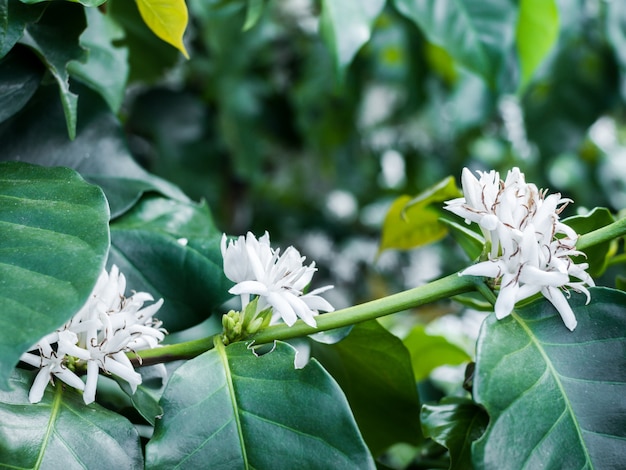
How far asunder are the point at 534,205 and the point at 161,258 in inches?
10.6

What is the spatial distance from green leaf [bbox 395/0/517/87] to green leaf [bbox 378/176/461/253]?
0.18 m

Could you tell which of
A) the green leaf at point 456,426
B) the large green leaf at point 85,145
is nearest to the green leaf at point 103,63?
the large green leaf at point 85,145

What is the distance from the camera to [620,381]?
37cm

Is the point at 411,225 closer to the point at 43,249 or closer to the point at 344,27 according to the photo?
the point at 344,27

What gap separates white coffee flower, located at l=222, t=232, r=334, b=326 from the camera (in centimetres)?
37

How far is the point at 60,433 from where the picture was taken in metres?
0.35

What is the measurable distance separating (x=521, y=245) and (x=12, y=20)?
0.34 m

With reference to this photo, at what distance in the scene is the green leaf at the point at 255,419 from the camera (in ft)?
1.12

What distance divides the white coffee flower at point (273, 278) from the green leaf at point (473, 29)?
41 cm

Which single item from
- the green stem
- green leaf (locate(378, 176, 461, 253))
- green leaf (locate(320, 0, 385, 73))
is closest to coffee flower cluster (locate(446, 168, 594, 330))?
the green stem

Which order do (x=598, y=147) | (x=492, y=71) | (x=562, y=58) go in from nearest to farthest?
(x=492, y=71)
(x=562, y=58)
(x=598, y=147)

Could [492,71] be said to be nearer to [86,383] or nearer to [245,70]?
[86,383]

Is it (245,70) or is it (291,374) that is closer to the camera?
(291,374)

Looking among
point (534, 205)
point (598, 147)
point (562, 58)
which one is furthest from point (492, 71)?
point (598, 147)
